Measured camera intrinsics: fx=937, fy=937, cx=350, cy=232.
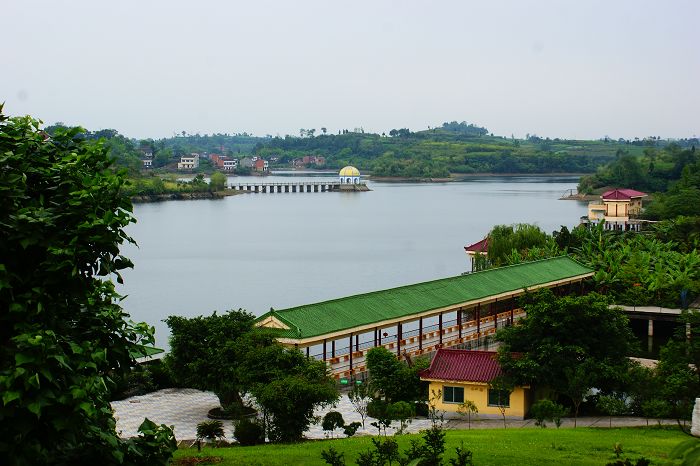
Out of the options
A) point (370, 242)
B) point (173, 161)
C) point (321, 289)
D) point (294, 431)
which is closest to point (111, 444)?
point (294, 431)

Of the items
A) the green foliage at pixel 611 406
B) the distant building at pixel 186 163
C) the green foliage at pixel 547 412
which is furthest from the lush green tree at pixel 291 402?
the distant building at pixel 186 163

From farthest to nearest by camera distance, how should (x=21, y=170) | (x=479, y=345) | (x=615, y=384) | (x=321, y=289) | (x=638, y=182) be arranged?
(x=638, y=182), (x=321, y=289), (x=479, y=345), (x=615, y=384), (x=21, y=170)

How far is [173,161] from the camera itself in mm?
153000

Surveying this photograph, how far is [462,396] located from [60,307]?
1298 centimetres

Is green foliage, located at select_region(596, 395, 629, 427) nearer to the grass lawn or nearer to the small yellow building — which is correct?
the small yellow building

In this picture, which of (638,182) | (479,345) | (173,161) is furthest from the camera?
(173,161)

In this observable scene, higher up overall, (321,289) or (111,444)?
(111,444)

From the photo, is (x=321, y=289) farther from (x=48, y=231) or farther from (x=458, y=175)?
(x=458, y=175)

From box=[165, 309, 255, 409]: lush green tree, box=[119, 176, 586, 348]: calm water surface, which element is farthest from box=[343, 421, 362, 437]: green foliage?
box=[119, 176, 586, 348]: calm water surface

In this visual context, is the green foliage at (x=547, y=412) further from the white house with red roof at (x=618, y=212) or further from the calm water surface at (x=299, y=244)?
the white house with red roof at (x=618, y=212)

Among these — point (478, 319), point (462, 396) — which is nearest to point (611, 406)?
point (462, 396)

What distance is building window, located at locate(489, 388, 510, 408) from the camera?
62.2ft

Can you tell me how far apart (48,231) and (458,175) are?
496 ft

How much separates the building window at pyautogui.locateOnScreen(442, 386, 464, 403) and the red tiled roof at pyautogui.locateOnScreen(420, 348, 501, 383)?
274 millimetres
